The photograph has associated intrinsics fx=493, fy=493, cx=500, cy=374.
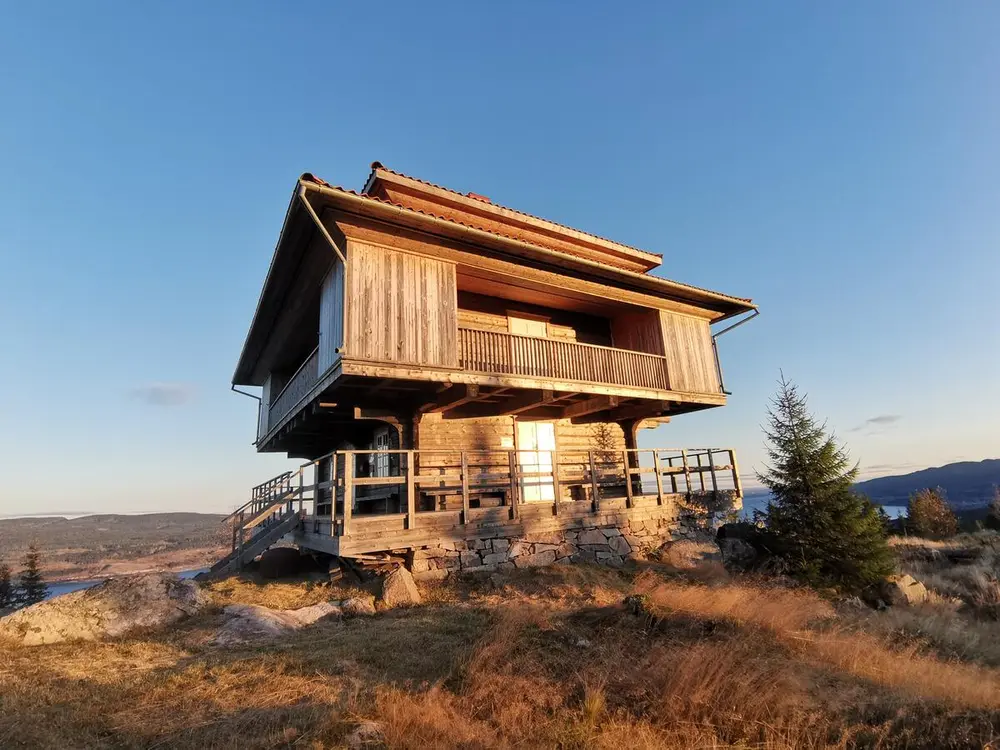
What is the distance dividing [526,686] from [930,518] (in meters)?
35.6

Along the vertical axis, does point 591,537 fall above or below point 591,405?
below

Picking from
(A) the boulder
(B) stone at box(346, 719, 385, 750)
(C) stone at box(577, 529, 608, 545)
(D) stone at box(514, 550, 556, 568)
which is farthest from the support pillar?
(B) stone at box(346, 719, 385, 750)

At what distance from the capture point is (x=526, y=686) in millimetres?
5020

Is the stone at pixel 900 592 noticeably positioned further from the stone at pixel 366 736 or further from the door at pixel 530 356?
the stone at pixel 366 736

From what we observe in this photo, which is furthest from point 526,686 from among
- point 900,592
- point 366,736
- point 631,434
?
point 631,434

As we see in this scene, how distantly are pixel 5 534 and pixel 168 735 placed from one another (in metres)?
137

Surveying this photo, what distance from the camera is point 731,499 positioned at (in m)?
15.3

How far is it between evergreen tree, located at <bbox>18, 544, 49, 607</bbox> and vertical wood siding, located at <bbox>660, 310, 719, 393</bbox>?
51.8 meters

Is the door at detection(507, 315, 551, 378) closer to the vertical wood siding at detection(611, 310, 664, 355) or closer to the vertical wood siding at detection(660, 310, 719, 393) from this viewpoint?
the vertical wood siding at detection(611, 310, 664, 355)

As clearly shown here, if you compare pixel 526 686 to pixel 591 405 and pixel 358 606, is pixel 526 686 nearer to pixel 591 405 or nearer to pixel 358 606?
pixel 358 606

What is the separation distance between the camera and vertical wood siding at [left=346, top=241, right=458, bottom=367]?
10258 mm

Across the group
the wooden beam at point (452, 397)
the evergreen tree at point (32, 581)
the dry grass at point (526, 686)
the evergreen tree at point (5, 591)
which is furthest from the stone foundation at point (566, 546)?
the evergreen tree at point (32, 581)

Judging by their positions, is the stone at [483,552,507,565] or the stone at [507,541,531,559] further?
the stone at [507,541,531,559]

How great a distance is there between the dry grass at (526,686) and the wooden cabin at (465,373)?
3689 millimetres
